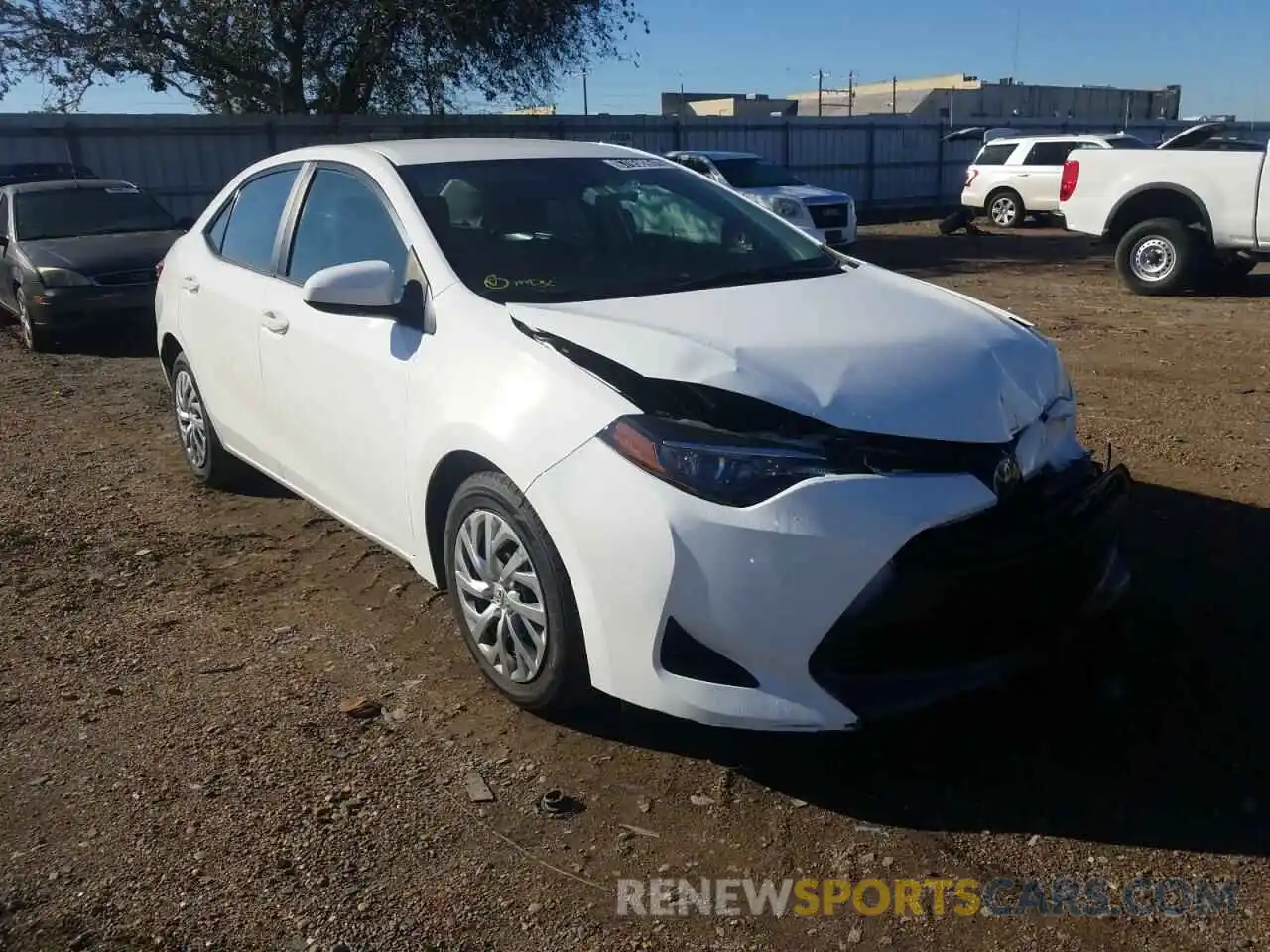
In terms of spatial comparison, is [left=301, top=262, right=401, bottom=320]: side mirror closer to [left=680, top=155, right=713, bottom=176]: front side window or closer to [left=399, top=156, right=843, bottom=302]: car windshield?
[left=399, top=156, right=843, bottom=302]: car windshield

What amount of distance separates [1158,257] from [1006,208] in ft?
31.8

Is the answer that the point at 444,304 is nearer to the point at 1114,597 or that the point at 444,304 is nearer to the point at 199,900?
the point at 199,900

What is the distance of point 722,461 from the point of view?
2820mm

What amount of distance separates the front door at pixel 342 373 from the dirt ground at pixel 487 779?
0.50 meters

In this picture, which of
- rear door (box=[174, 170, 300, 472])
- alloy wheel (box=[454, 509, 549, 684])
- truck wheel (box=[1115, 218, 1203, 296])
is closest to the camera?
alloy wheel (box=[454, 509, 549, 684])

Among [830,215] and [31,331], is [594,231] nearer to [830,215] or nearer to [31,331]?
[31,331]

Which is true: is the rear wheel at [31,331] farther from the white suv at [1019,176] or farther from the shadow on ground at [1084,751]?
the white suv at [1019,176]

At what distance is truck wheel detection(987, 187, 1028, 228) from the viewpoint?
68.3ft

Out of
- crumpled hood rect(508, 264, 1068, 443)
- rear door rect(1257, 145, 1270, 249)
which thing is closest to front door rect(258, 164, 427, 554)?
crumpled hood rect(508, 264, 1068, 443)

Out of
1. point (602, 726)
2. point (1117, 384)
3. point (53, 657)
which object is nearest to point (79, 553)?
point (53, 657)

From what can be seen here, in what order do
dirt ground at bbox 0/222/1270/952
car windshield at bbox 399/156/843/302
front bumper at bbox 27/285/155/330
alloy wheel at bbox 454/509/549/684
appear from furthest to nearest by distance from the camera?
front bumper at bbox 27/285/155/330
car windshield at bbox 399/156/843/302
alloy wheel at bbox 454/509/549/684
dirt ground at bbox 0/222/1270/952

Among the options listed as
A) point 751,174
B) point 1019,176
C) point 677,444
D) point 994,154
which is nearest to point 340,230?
point 677,444

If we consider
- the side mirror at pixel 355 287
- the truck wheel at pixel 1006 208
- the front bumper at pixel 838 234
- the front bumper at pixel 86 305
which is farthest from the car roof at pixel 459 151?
the truck wheel at pixel 1006 208

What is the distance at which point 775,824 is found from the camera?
2.94 m
